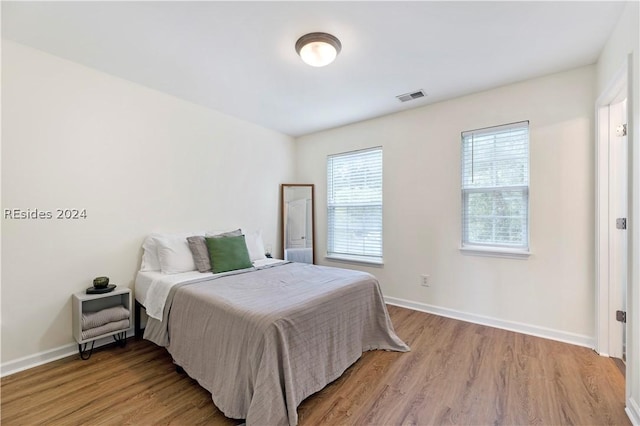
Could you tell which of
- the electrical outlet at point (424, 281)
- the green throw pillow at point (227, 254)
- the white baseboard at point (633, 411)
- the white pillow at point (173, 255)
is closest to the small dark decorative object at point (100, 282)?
the white pillow at point (173, 255)

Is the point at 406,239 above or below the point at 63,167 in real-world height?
below

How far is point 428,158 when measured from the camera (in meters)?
3.34

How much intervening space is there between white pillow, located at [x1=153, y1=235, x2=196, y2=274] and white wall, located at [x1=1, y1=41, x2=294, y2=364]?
0.94 feet

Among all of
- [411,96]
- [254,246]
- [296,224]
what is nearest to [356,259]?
[296,224]

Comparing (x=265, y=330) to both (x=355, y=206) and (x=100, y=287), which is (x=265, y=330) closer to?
(x=100, y=287)

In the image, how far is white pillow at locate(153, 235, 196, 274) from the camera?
2.67 m

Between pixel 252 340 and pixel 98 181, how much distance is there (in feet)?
7.13

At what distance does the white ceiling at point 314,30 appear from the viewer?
1799mm

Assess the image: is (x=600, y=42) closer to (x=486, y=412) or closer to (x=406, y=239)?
(x=406, y=239)

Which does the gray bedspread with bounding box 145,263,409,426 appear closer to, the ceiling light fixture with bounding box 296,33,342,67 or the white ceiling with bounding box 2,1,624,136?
the ceiling light fixture with bounding box 296,33,342,67

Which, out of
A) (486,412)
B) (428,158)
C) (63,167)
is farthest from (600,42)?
(63,167)

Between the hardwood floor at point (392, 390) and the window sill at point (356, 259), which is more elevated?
the window sill at point (356, 259)

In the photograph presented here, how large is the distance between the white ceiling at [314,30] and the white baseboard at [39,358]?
245 centimetres

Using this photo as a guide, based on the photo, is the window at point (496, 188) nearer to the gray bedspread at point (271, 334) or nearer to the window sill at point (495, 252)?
the window sill at point (495, 252)
